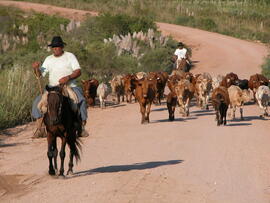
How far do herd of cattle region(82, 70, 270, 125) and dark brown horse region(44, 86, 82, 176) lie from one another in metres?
9.19

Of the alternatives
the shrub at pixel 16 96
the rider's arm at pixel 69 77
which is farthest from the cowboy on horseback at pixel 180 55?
the rider's arm at pixel 69 77

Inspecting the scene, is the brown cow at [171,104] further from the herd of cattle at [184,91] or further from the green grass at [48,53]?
the green grass at [48,53]

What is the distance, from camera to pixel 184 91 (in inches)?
999

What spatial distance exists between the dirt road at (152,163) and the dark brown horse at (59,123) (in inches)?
18.9

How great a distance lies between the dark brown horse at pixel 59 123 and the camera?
13414 millimetres

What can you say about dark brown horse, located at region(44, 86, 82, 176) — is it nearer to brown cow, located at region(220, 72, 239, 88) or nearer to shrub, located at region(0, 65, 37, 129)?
shrub, located at region(0, 65, 37, 129)

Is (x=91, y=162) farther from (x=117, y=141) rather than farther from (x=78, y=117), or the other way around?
(x=117, y=141)

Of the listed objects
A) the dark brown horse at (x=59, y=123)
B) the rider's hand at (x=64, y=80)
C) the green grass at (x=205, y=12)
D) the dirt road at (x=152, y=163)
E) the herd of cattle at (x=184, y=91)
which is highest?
the green grass at (x=205, y=12)

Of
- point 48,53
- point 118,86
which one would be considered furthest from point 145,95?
point 48,53

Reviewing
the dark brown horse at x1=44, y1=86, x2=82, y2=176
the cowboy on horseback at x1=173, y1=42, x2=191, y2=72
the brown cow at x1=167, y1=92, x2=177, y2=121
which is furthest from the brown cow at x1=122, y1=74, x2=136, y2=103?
the dark brown horse at x1=44, y1=86, x2=82, y2=176

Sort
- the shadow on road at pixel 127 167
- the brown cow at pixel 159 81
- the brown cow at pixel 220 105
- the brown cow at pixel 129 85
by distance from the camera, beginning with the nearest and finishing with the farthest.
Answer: the shadow on road at pixel 127 167 < the brown cow at pixel 220 105 < the brown cow at pixel 159 81 < the brown cow at pixel 129 85

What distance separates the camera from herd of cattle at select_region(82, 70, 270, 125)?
23.7 m

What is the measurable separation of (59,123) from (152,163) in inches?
105

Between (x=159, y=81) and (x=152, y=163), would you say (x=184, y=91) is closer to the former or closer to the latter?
(x=159, y=81)
